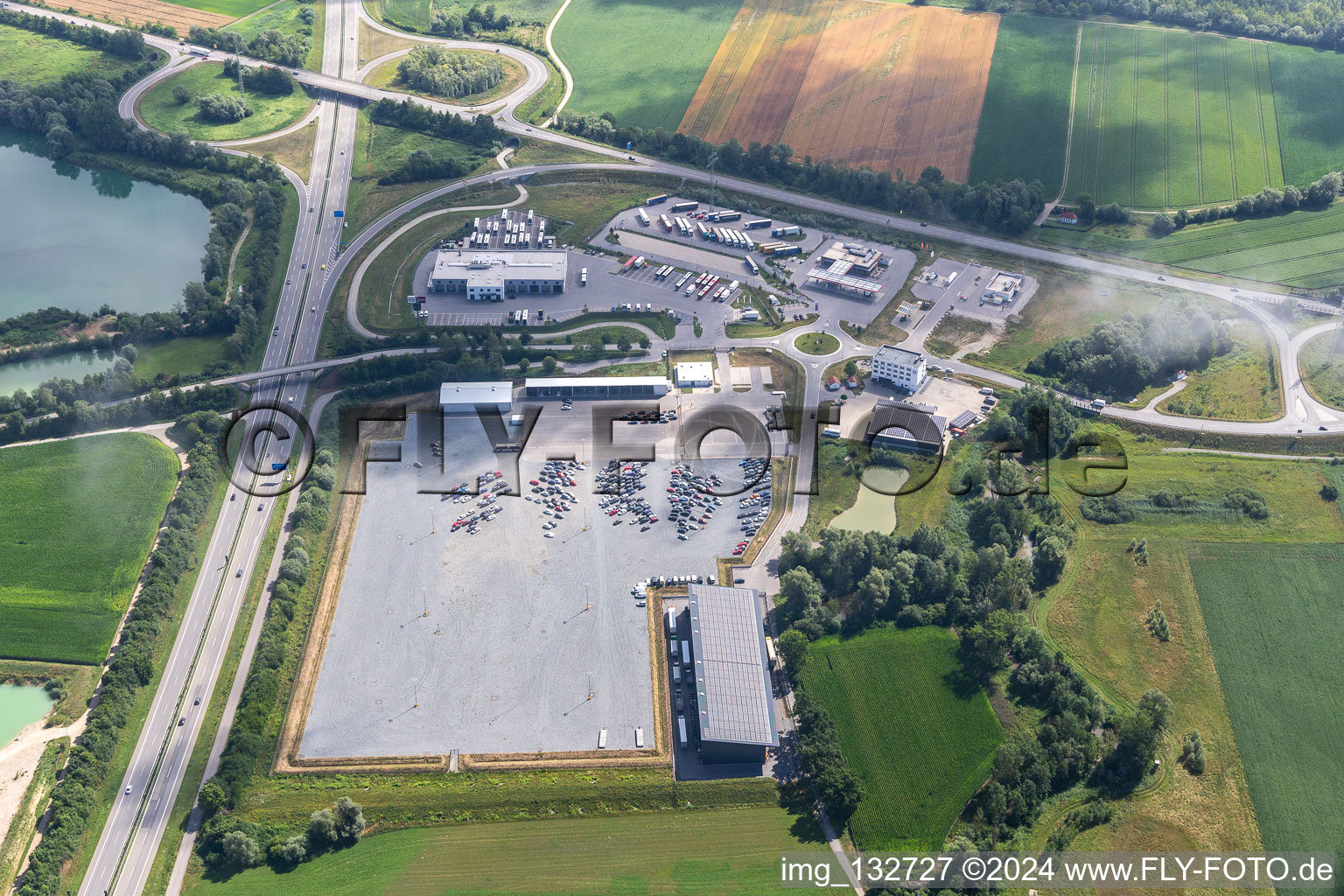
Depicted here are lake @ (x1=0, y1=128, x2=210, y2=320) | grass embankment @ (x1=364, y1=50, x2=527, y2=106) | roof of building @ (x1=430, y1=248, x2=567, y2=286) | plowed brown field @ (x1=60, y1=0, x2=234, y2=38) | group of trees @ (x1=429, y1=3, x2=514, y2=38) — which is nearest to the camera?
roof of building @ (x1=430, y1=248, x2=567, y2=286)

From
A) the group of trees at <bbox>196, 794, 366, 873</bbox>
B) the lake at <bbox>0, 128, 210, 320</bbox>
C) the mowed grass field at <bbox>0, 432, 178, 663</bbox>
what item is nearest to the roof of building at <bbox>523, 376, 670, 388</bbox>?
the mowed grass field at <bbox>0, 432, 178, 663</bbox>

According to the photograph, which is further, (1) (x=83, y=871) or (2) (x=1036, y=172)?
(2) (x=1036, y=172)

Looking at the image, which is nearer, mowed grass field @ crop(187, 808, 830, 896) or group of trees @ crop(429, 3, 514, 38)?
mowed grass field @ crop(187, 808, 830, 896)

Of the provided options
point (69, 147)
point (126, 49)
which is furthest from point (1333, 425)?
point (126, 49)

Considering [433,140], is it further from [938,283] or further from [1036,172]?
[1036,172]

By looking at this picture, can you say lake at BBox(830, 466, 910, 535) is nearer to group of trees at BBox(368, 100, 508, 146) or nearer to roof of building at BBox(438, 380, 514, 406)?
roof of building at BBox(438, 380, 514, 406)

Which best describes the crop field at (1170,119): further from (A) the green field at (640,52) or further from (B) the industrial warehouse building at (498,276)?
(B) the industrial warehouse building at (498,276)

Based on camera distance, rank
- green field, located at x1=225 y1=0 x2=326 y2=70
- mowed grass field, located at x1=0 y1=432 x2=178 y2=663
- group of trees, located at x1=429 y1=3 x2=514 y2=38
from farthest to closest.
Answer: group of trees, located at x1=429 y1=3 x2=514 y2=38
green field, located at x1=225 y1=0 x2=326 y2=70
mowed grass field, located at x1=0 y1=432 x2=178 y2=663
